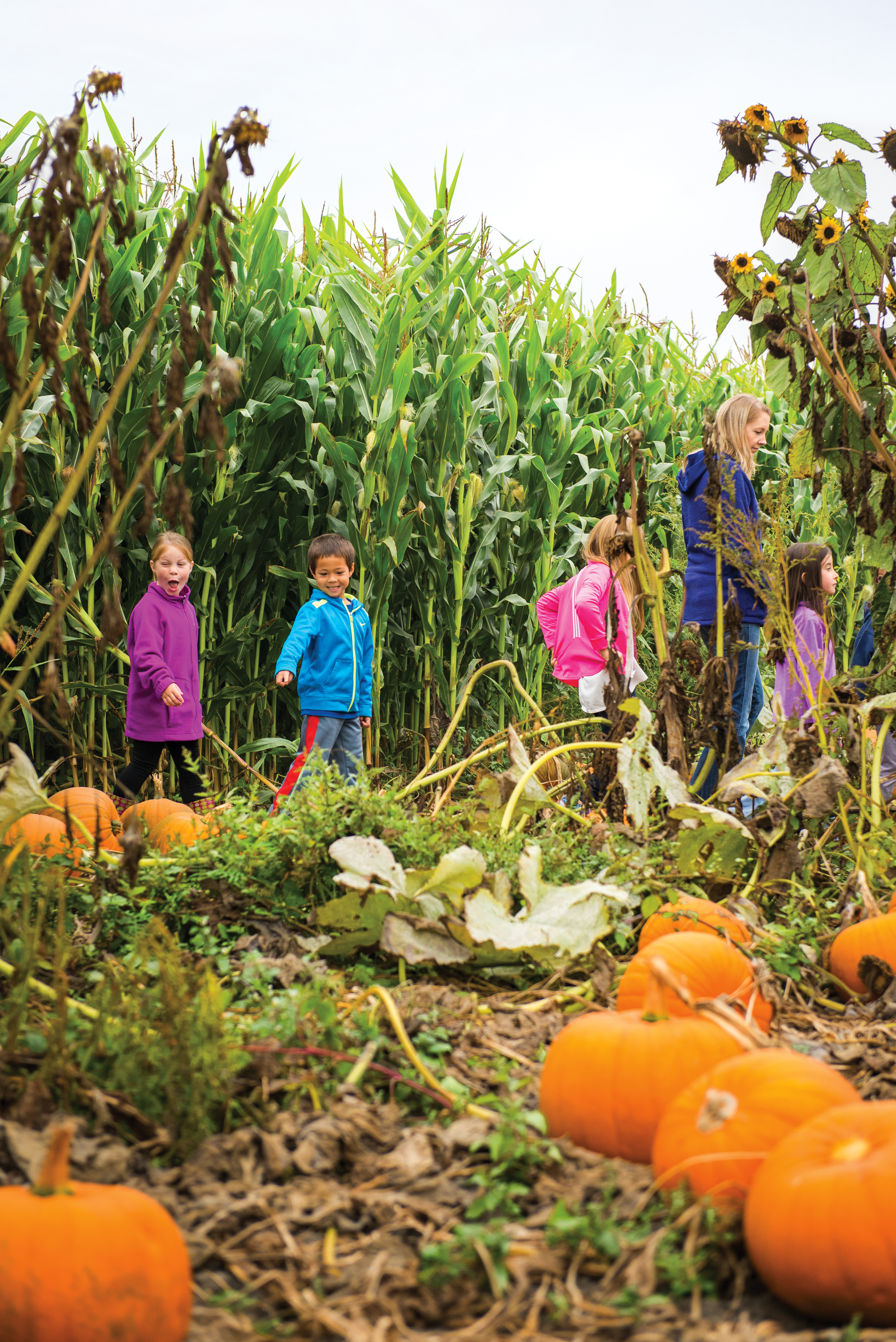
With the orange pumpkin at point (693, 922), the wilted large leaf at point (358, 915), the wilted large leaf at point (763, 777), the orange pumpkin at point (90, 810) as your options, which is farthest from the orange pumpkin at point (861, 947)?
the orange pumpkin at point (90, 810)

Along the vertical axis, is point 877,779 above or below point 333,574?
below

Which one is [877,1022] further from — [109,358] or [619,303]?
[619,303]

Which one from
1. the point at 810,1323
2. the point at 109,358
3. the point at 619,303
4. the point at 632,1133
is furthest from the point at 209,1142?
the point at 619,303

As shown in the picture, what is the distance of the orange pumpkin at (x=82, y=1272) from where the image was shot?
1117 millimetres

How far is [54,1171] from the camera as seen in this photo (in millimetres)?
1186

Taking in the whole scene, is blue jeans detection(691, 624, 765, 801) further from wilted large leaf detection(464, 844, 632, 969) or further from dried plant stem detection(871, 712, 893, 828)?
wilted large leaf detection(464, 844, 632, 969)

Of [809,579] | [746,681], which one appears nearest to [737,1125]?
[746,681]

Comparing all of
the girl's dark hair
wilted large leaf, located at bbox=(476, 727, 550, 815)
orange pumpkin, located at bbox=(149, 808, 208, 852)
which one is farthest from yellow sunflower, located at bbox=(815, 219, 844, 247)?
orange pumpkin, located at bbox=(149, 808, 208, 852)

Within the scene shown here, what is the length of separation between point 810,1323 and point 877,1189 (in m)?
0.19

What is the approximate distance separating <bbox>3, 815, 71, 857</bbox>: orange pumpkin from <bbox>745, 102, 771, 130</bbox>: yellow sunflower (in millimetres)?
2916

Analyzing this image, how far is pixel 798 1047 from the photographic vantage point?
1914 millimetres

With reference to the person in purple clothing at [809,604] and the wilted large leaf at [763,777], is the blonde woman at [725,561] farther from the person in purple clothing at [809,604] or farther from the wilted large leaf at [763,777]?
the wilted large leaf at [763,777]

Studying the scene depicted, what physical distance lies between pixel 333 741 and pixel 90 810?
1.28 metres

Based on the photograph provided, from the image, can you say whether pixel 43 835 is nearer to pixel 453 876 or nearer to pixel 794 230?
pixel 453 876
